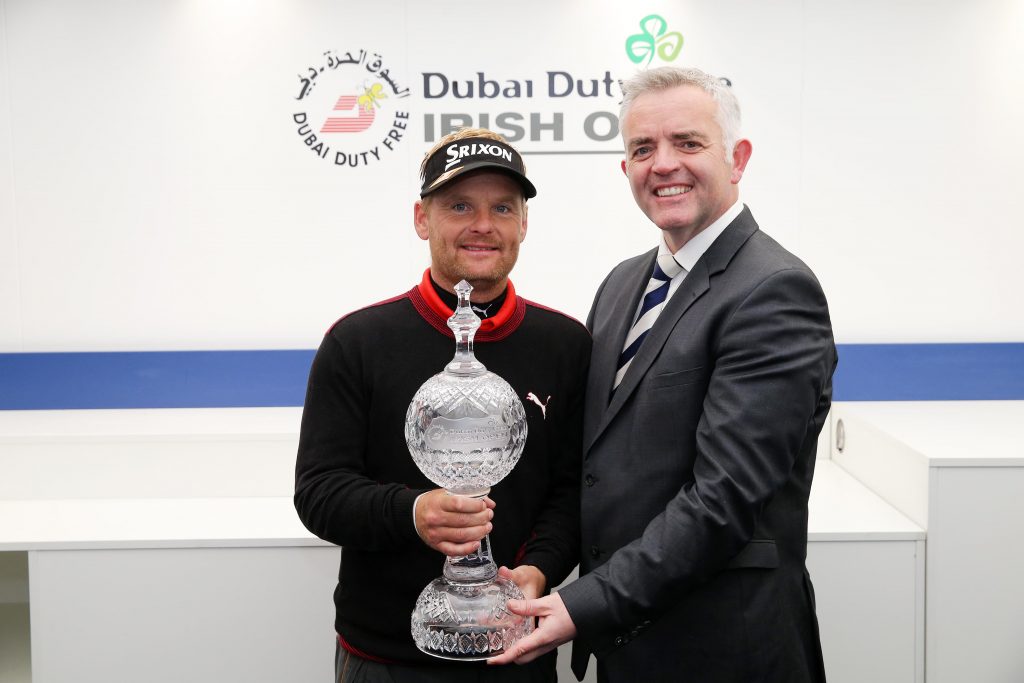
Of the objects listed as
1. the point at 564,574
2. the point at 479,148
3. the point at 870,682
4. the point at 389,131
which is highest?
the point at 389,131

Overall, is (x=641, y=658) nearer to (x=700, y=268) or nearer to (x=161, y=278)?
(x=700, y=268)

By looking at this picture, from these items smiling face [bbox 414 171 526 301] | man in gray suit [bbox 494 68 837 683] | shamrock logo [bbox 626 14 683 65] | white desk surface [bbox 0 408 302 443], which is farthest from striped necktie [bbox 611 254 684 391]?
shamrock logo [bbox 626 14 683 65]

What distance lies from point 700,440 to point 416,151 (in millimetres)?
2115

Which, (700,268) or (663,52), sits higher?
(663,52)

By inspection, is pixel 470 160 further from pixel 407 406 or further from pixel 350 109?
pixel 350 109

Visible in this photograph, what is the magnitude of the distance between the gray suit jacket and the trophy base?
0.10 meters

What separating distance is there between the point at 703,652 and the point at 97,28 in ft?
9.85

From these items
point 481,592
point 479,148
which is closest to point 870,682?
point 481,592

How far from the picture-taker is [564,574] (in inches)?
61.6

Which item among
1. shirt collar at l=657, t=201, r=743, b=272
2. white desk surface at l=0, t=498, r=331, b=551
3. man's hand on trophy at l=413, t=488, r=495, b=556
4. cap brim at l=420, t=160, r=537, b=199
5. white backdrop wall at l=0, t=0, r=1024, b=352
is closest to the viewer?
man's hand on trophy at l=413, t=488, r=495, b=556

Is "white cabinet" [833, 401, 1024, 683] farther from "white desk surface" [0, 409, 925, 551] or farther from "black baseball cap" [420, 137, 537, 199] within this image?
"black baseball cap" [420, 137, 537, 199]

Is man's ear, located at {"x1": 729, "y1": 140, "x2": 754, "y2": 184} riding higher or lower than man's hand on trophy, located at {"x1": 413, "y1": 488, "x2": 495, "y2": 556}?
higher

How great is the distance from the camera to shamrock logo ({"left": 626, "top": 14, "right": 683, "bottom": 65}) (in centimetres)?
315

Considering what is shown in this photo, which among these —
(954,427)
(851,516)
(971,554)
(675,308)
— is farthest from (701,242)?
(954,427)
